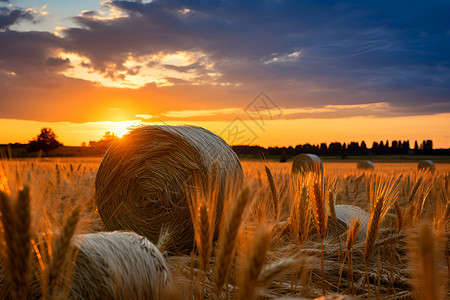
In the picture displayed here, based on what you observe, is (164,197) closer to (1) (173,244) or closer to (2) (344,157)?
(1) (173,244)

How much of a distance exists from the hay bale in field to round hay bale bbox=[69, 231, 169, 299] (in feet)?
5.33

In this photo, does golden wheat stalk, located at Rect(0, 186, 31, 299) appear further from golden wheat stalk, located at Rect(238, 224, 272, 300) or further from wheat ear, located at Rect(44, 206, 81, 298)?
golden wheat stalk, located at Rect(238, 224, 272, 300)

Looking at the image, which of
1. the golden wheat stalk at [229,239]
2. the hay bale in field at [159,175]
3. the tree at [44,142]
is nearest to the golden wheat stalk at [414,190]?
the hay bale in field at [159,175]

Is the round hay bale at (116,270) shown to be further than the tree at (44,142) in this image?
No

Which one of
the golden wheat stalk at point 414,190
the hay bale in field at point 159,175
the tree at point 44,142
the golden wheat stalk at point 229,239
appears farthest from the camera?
the tree at point 44,142

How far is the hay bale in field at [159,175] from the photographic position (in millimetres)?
3570

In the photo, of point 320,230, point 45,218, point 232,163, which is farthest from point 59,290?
point 232,163

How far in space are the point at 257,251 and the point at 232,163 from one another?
2.79 meters

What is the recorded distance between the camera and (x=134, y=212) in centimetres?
379

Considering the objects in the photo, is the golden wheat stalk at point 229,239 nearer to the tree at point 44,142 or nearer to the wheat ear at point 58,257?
the wheat ear at point 58,257

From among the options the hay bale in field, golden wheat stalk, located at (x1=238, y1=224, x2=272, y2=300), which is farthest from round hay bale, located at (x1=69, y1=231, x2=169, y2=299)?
the hay bale in field

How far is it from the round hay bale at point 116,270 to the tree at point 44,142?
171ft

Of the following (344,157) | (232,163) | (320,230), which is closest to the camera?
(320,230)

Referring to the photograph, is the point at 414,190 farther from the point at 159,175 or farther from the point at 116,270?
the point at 116,270
